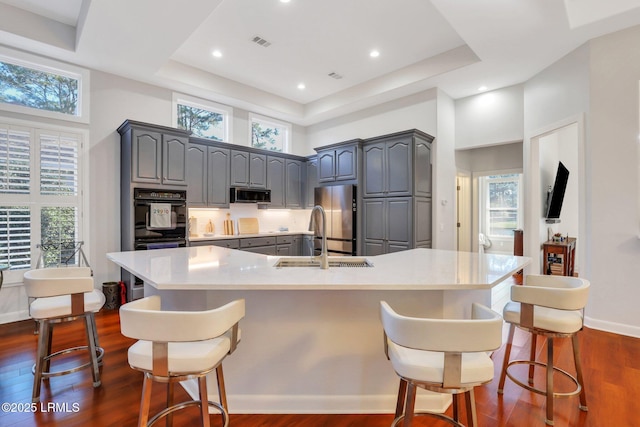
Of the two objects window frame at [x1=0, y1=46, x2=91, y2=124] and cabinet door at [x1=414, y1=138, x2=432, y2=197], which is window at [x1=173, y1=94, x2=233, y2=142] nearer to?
window frame at [x1=0, y1=46, x2=91, y2=124]

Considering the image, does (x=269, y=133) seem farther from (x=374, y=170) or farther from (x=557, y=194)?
(x=557, y=194)

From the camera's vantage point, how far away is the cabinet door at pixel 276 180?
5906mm

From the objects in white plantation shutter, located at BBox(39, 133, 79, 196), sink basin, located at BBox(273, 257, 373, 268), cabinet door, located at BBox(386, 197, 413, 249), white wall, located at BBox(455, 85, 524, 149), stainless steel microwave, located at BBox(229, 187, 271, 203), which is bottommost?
sink basin, located at BBox(273, 257, 373, 268)

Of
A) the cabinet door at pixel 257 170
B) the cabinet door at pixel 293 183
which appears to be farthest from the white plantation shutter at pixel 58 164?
the cabinet door at pixel 293 183

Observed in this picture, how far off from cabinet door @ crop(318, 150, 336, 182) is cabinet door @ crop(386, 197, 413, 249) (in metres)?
1.28

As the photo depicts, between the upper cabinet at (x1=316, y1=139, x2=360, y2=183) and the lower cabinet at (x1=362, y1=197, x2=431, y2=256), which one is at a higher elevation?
the upper cabinet at (x1=316, y1=139, x2=360, y2=183)

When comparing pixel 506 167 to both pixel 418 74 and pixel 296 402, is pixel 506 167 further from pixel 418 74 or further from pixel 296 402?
pixel 296 402

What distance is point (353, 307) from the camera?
6.37 ft

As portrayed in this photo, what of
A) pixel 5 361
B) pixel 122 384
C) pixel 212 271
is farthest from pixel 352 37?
pixel 5 361

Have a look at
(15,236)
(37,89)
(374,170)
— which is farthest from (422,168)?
(15,236)

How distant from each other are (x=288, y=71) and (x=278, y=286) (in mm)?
4321

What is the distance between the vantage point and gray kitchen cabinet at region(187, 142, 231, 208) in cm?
480

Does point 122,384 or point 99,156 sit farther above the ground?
point 99,156

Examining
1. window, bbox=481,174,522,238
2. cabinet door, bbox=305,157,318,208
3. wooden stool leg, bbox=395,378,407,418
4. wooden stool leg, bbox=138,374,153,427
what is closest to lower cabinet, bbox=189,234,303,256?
cabinet door, bbox=305,157,318,208
